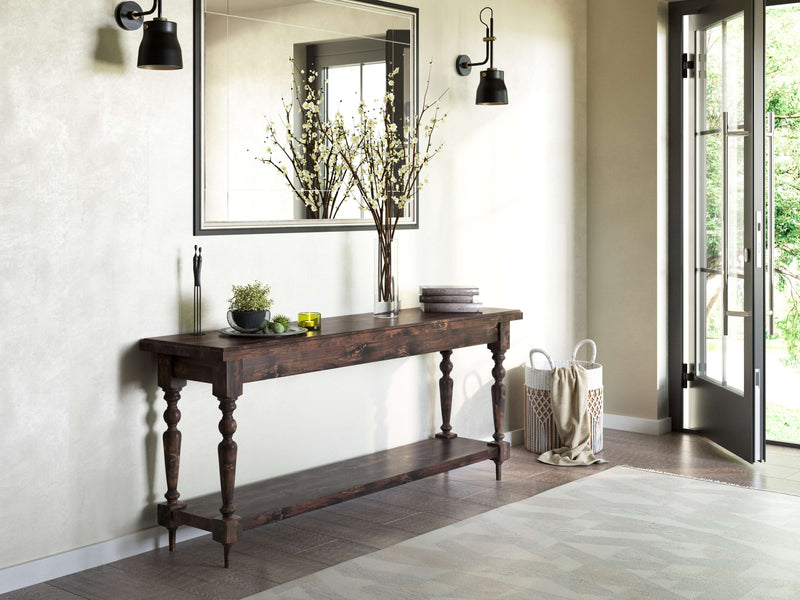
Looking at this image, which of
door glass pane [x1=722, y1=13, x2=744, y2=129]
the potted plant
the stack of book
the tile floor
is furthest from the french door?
the potted plant

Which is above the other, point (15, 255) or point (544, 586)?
point (15, 255)

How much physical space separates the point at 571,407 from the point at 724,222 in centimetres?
126

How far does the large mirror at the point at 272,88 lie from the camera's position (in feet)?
12.2

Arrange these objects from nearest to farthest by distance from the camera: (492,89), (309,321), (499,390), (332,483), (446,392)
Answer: (309,321) < (332,483) < (499,390) < (492,89) < (446,392)

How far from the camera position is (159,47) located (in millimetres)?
3275

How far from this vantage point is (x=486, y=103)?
4.70 metres

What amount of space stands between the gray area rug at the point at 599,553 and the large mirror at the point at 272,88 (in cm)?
142

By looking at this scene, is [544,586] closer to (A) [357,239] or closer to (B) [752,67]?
(A) [357,239]

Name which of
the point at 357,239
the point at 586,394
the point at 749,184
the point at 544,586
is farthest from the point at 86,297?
the point at 749,184

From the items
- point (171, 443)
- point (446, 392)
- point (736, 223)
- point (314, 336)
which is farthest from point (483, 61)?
point (171, 443)

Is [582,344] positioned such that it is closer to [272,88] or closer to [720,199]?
[720,199]

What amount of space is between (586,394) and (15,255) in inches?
116

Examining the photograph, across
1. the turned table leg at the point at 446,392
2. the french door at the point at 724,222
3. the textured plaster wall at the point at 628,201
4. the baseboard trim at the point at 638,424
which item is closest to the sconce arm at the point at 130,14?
the turned table leg at the point at 446,392

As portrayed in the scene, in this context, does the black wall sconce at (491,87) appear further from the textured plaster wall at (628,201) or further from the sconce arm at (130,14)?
the sconce arm at (130,14)
